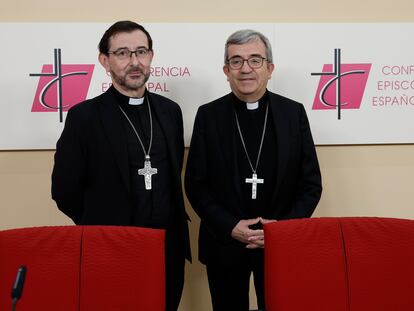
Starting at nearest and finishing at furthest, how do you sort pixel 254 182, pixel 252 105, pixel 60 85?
1. pixel 254 182
2. pixel 252 105
3. pixel 60 85

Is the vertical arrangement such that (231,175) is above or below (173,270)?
above

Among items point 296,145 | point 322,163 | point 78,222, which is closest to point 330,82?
point 322,163

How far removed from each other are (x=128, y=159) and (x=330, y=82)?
1.41m

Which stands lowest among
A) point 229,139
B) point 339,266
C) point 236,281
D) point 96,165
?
point 236,281

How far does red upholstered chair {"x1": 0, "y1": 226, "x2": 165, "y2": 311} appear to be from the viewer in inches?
67.5

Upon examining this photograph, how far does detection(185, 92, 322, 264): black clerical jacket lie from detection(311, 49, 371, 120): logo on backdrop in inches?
22.4

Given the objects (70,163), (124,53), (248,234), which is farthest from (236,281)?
(124,53)

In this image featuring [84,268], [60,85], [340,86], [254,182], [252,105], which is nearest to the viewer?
[84,268]

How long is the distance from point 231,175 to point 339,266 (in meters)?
0.71

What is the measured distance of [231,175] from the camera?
230cm

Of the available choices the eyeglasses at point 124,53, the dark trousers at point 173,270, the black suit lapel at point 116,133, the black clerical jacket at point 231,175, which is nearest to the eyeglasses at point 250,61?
the black clerical jacket at point 231,175

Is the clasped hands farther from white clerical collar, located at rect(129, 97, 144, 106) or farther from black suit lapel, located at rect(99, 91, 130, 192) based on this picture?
white clerical collar, located at rect(129, 97, 144, 106)

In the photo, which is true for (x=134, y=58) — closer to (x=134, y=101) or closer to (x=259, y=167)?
(x=134, y=101)

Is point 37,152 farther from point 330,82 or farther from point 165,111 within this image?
point 330,82
